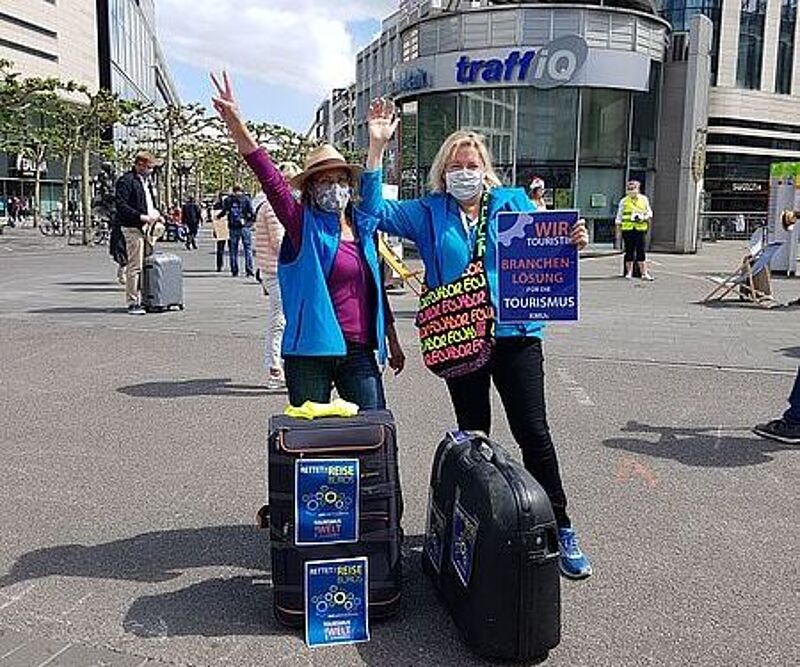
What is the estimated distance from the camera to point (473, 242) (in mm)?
3838

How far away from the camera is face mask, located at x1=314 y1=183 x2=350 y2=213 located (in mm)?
3736

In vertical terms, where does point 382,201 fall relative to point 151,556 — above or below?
above

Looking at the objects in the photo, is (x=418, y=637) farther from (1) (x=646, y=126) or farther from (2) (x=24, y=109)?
(2) (x=24, y=109)

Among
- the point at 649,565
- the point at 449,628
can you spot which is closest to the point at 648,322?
the point at 649,565

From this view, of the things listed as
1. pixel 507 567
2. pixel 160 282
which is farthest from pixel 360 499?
pixel 160 282

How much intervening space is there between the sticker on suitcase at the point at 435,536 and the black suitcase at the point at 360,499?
0.22 m

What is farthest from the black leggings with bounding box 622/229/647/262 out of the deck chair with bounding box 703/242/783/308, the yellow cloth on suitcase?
the yellow cloth on suitcase

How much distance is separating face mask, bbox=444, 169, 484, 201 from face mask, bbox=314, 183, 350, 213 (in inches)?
18.7

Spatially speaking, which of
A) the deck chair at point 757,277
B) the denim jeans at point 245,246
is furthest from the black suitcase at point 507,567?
the denim jeans at point 245,246

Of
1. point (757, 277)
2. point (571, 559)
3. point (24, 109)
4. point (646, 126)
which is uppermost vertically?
point (24, 109)

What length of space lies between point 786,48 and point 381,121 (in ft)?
225

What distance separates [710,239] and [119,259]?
2884 cm

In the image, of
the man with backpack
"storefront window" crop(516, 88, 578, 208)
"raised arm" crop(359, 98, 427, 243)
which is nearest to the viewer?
"raised arm" crop(359, 98, 427, 243)

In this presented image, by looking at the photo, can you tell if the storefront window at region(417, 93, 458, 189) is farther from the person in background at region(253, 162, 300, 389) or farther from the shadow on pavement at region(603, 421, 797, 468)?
the shadow on pavement at region(603, 421, 797, 468)
